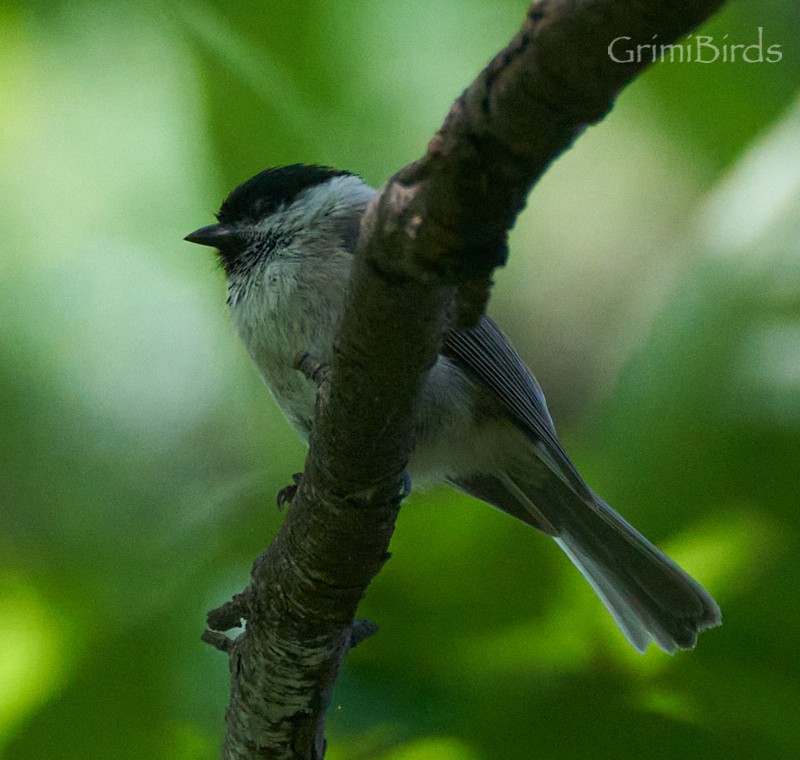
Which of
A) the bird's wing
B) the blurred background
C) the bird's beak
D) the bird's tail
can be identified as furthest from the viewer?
the bird's beak

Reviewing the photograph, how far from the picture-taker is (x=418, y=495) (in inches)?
116

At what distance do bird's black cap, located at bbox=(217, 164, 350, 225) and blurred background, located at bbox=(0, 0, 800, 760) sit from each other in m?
0.06

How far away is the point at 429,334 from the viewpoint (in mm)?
1399

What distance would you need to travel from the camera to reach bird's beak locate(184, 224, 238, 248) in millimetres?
2816

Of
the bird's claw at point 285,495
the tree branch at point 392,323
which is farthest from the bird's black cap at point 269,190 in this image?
the tree branch at point 392,323

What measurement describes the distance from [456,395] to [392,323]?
1.38m

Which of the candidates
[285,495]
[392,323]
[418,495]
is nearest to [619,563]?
[418,495]

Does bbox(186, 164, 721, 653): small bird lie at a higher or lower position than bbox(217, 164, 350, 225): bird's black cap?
lower

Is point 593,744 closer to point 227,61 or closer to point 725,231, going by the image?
point 725,231

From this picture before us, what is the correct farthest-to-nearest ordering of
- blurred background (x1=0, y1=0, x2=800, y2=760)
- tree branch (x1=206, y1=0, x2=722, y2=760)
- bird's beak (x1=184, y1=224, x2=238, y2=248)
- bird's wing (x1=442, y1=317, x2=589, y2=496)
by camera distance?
bird's beak (x1=184, y1=224, x2=238, y2=248)
bird's wing (x1=442, y1=317, x2=589, y2=496)
blurred background (x1=0, y1=0, x2=800, y2=760)
tree branch (x1=206, y1=0, x2=722, y2=760)

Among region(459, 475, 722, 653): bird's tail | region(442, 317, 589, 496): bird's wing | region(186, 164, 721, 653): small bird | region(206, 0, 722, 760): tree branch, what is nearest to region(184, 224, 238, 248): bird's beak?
region(186, 164, 721, 653): small bird

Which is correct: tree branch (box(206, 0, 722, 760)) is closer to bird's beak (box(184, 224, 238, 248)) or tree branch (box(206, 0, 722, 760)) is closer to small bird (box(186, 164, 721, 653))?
small bird (box(186, 164, 721, 653))

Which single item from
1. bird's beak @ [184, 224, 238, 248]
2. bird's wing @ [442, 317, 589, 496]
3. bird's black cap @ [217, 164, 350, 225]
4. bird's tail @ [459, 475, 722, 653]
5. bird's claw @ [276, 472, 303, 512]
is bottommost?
bird's tail @ [459, 475, 722, 653]

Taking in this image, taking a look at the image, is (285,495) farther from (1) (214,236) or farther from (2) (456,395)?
(1) (214,236)
